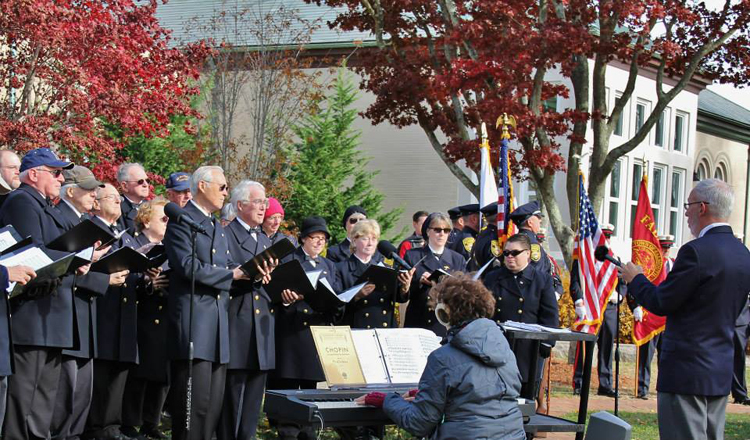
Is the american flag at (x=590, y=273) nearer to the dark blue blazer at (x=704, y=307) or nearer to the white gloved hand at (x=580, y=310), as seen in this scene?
the white gloved hand at (x=580, y=310)

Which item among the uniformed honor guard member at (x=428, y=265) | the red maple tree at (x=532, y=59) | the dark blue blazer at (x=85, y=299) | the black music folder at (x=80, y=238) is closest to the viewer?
the black music folder at (x=80, y=238)

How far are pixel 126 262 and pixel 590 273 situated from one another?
563cm

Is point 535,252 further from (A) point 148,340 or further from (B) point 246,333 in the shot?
(A) point 148,340

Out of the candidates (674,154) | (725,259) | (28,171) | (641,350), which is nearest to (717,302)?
(725,259)

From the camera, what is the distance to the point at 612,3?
15.7 m

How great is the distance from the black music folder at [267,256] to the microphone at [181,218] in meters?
0.43

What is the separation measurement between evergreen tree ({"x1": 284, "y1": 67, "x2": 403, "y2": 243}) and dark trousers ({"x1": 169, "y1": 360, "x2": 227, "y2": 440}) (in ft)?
59.2

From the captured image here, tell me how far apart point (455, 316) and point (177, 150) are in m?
21.0

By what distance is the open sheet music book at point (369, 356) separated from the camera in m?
7.16

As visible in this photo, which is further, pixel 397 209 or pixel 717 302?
pixel 397 209

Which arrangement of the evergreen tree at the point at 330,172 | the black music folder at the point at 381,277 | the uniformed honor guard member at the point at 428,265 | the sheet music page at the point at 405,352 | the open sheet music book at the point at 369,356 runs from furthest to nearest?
the evergreen tree at the point at 330,172, the uniformed honor guard member at the point at 428,265, the black music folder at the point at 381,277, the sheet music page at the point at 405,352, the open sheet music book at the point at 369,356

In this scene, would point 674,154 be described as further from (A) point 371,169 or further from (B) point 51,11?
(B) point 51,11

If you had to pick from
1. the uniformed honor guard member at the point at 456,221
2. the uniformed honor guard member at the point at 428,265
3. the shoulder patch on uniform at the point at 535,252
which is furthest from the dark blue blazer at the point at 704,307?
the uniformed honor guard member at the point at 456,221

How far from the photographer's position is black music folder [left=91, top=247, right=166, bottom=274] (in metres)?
8.00
